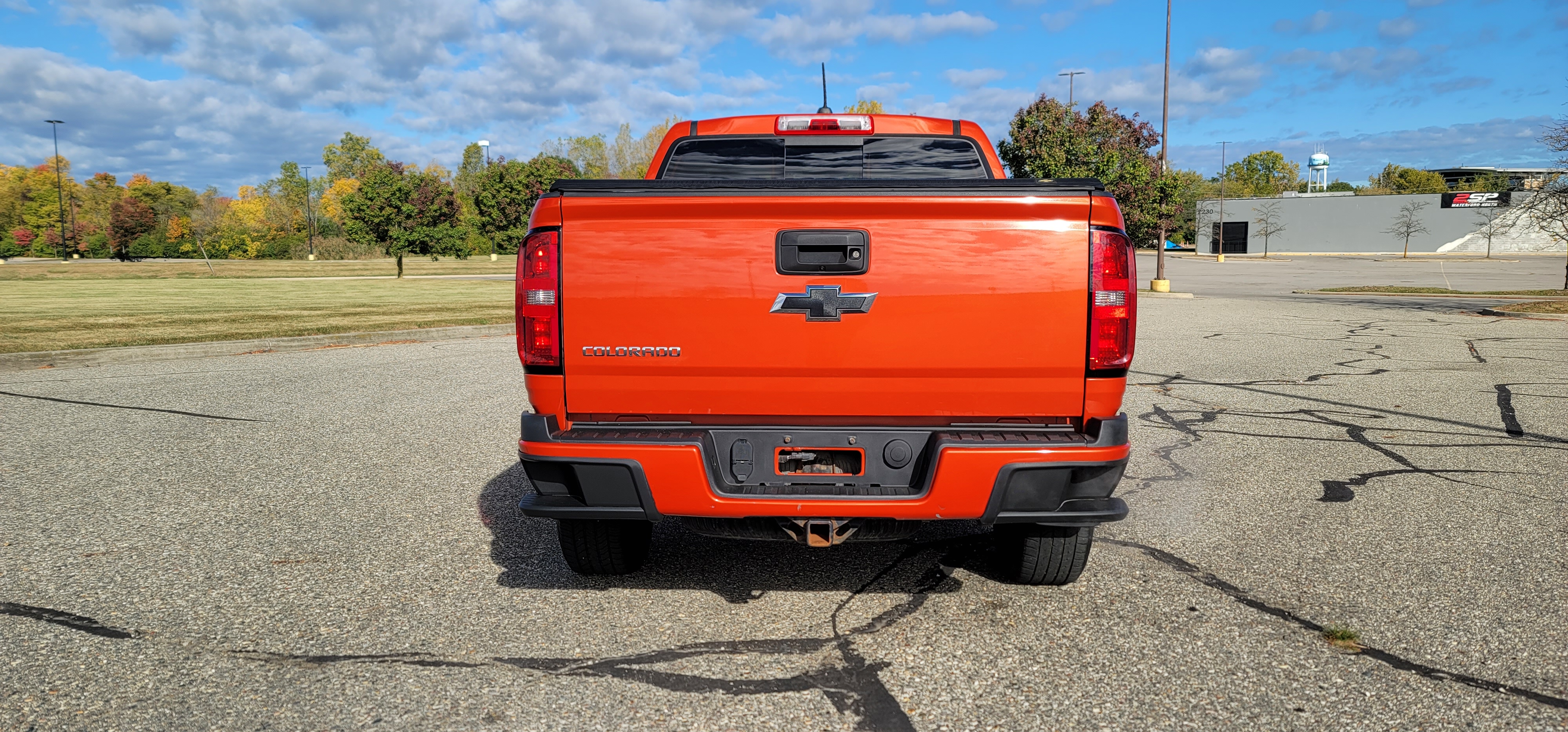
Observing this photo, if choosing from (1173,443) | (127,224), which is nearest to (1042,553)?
(1173,443)

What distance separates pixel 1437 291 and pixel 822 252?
97.1 feet

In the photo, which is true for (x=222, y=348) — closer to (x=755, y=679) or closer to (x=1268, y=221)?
(x=755, y=679)

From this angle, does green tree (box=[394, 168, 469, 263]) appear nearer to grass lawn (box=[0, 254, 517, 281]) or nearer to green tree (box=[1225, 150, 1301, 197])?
grass lawn (box=[0, 254, 517, 281])

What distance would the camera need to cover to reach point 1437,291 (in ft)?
89.4

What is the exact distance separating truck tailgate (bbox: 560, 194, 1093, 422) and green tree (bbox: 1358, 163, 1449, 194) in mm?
124592

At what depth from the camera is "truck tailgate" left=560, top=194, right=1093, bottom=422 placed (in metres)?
3.25

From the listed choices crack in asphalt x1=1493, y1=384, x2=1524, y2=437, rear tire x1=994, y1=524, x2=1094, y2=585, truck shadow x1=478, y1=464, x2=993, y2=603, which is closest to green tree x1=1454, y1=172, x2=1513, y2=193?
crack in asphalt x1=1493, y1=384, x2=1524, y2=437

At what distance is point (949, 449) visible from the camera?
10.6 feet

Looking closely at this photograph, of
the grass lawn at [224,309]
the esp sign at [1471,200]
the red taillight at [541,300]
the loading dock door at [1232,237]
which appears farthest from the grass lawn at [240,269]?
the esp sign at [1471,200]

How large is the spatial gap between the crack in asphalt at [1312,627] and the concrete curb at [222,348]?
26.0ft

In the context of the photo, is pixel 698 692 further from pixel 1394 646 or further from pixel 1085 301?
pixel 1394 646

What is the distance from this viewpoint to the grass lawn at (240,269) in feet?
150

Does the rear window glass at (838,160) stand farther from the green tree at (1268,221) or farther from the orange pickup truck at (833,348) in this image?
the green tree at (1268,221)

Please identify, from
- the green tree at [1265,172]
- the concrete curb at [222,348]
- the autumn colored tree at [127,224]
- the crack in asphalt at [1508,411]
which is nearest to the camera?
the crack in asphalt at [1508,411]
